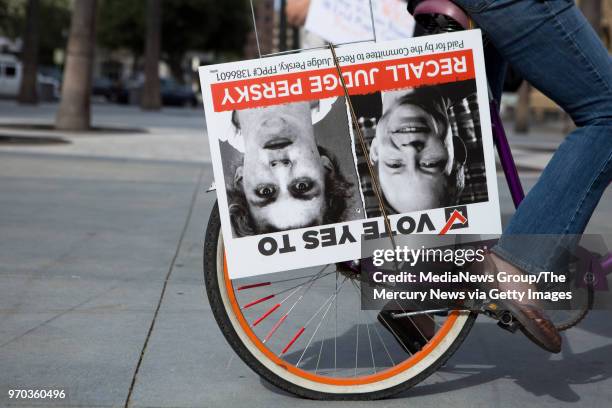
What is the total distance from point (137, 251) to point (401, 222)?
350cm

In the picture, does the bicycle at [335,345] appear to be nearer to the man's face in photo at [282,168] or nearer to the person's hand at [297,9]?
the man's face in photo at [282,168]

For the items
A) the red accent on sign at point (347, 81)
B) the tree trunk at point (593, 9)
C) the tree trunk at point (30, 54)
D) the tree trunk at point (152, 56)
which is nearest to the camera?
the red accent on sign at point (347, 81)

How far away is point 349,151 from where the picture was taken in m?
3.18

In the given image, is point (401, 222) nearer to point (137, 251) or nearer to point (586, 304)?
point (586, 304)

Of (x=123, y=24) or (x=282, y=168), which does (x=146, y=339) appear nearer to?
(x=282, y=168)

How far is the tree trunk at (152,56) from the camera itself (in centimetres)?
3725

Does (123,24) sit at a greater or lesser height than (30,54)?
lesser

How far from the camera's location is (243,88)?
311cm

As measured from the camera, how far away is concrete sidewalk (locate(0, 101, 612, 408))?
3.54 metres

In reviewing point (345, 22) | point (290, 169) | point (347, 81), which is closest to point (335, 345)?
point (290, 169)

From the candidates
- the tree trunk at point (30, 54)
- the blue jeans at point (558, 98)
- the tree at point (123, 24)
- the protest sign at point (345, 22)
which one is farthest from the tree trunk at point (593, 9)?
the tree at point (123, 24)

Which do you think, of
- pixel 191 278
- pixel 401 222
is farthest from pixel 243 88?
pixel 191 278

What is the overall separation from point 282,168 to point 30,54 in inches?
1367

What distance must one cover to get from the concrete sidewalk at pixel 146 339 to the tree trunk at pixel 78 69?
35.4 feet
